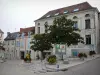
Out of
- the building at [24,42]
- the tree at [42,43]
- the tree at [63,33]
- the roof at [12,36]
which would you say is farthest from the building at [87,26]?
the roof at [12,36]

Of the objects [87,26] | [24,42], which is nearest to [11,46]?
[24,42]

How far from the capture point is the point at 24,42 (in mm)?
24906

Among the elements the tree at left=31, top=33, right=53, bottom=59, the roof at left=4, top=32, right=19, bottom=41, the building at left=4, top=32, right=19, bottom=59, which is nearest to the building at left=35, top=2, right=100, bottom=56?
the tree at left=31, top=33, right=53, bottom=59

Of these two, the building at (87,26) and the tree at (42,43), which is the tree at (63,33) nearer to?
the tree at (42,43)

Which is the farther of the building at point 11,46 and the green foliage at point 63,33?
the building at point 11,46

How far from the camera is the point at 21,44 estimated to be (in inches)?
1006

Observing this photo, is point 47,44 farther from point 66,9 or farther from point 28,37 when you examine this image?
point 28,37

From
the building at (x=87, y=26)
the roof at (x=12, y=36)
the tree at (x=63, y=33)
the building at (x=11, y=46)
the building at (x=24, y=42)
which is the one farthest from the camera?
the roof at (x=12, y=36)

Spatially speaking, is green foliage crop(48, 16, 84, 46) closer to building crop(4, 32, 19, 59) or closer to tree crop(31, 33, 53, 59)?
tree crop(31, 33, 53, 59)

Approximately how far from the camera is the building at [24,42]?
78.7ft

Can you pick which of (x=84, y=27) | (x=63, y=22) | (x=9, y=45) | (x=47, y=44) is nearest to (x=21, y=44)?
(x=9, y=45)

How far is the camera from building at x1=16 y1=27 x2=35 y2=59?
944 inches

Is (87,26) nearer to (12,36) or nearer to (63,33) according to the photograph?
(63,33)

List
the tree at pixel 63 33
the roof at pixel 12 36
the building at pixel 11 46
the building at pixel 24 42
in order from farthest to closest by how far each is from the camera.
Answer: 1. the roof at pixel 12 36
2. the building at pixel 11 46
3. the building at pixel 24 42
4. the tree at pixel 63 33
